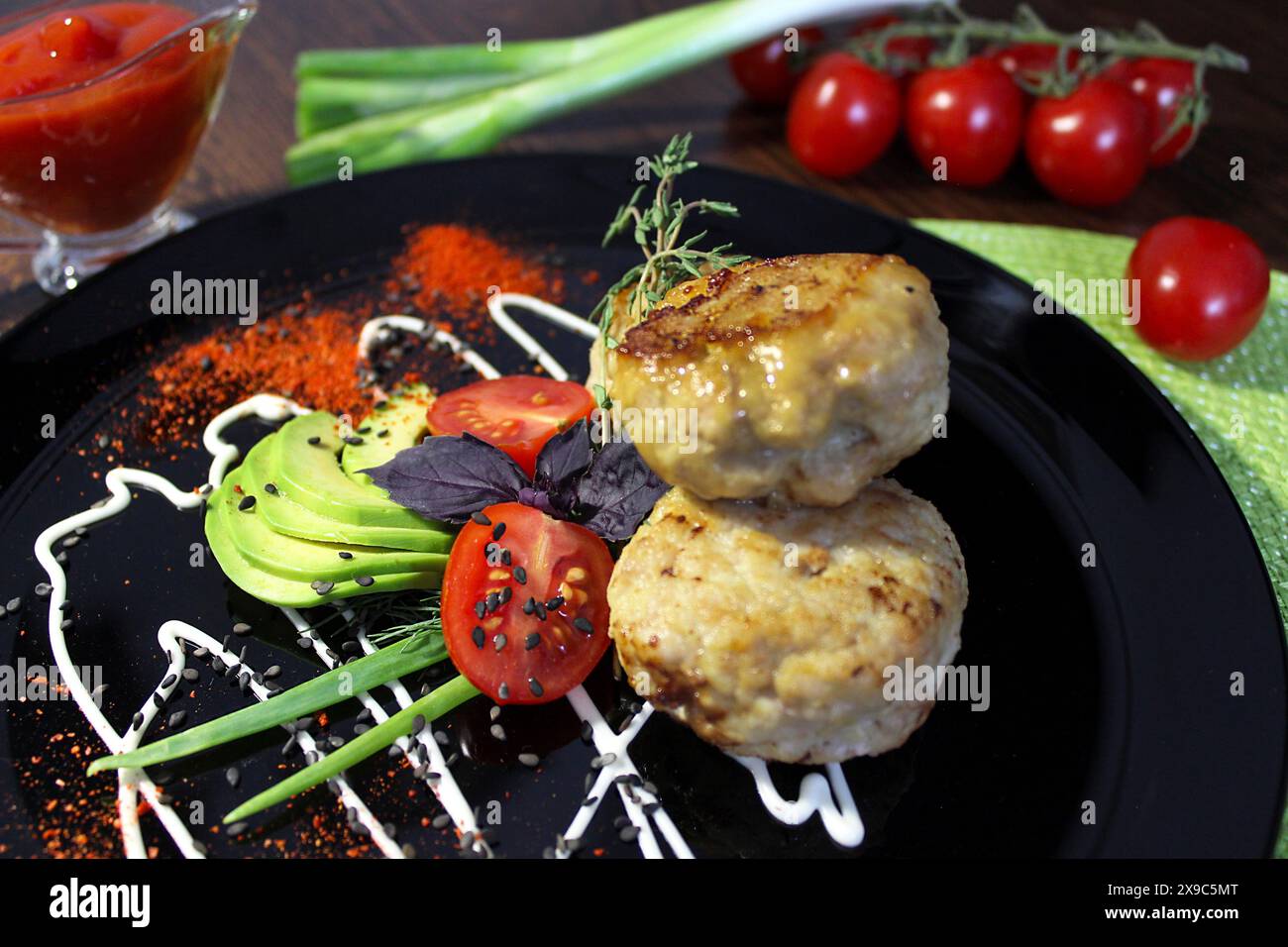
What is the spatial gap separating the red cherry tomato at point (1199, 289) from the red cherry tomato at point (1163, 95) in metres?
1.41

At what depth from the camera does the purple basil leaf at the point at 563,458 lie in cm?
349

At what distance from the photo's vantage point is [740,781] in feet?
10.1

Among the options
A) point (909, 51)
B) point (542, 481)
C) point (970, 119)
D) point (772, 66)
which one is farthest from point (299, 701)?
point (909, 51)

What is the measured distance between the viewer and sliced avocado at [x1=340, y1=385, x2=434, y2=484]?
3.84 metres

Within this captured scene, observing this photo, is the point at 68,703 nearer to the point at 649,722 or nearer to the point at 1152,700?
the point at 649,722

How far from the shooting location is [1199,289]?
4266 millimetres

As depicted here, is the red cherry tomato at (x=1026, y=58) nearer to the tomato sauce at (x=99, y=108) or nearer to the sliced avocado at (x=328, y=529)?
the tomato sauce at (x=99, y=108)

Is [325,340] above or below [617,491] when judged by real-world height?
above

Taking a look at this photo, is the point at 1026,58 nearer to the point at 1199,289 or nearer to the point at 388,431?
the point at 1199,289

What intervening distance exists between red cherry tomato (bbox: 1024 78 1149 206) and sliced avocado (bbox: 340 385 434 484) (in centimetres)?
336

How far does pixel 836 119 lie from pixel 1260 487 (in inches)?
110

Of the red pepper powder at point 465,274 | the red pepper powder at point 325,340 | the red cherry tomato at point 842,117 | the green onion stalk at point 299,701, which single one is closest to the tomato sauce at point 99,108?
the red pepper powder at point 325,340

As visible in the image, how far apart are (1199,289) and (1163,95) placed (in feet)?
6.45

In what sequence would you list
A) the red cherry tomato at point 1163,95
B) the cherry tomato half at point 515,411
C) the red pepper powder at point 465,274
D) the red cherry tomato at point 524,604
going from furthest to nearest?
1. the red cherry tomato at point 1163,95
2. the red pepper powder at point 465,274
3. the cherry tomato half at point 515,411
4. the red cherry tomato at point 524,604
